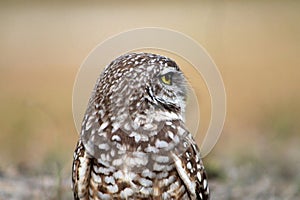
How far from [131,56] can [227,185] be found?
70.4 inches

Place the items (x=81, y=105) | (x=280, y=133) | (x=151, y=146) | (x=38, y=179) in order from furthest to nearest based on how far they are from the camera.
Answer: (x=280, y=133) < (x=38, y=179) < (x=81, y=105) < (x=151, y=146)

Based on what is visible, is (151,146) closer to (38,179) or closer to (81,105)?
(81,105)

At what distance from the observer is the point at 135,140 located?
2611mm

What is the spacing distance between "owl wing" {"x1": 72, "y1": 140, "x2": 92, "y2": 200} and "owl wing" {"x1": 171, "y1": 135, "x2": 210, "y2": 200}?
1.11 feet

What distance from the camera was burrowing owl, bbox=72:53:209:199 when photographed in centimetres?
259

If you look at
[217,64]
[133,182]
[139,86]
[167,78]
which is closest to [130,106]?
[139,86]

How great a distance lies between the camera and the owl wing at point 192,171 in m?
2.63

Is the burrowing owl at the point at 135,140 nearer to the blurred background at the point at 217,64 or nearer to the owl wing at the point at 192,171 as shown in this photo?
the owl wing at the point at 192,171

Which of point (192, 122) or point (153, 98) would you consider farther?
point (192, 122)

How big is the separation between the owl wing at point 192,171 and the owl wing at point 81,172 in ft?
1.11

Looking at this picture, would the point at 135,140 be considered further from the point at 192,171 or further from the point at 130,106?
the point at 192,171

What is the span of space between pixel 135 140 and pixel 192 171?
10.7 inches

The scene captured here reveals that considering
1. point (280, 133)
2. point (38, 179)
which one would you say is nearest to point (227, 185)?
point (280, 133)

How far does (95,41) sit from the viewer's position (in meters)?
4.59
